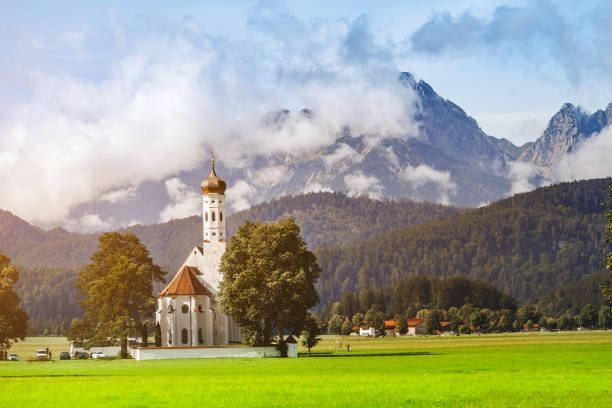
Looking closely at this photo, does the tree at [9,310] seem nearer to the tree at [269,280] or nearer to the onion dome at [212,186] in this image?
the tree at [269,280]

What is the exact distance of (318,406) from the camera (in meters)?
40.1

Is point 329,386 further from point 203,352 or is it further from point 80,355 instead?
point 80,355

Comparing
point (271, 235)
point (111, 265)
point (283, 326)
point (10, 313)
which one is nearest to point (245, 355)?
point (283, 326)

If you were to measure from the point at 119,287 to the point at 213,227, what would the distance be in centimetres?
2426

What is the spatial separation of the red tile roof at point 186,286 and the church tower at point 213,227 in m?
4.02

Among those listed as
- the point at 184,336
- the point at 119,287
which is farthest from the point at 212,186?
the point at 119,287

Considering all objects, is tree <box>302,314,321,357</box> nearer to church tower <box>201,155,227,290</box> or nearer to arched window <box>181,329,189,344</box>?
arched window <box>181,329,189,344</box>

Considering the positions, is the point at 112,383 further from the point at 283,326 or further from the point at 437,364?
the point at 283,326

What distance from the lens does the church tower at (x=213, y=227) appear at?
121812 mm

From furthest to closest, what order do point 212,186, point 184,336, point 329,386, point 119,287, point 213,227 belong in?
point 212,186
point 213,227
point 184,336
point 119,287
point 329,386

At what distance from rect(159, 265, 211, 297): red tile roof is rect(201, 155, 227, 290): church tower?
4.02m

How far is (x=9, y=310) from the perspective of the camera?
104m

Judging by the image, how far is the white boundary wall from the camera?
3738 inches

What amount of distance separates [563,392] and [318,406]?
1341 cm
